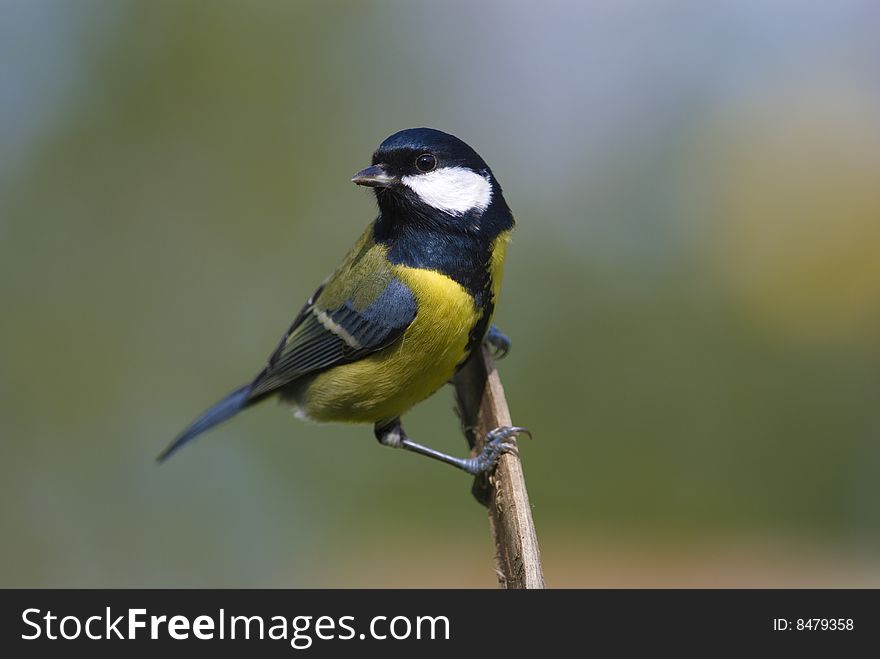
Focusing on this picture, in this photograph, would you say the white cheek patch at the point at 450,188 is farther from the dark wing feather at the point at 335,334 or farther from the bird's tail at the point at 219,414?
the bird's tail at the point at 219,414

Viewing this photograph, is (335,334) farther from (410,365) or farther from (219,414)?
(219,414)

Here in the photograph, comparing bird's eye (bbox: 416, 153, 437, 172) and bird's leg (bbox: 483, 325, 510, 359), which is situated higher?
bird's eye (bbox: 416, 153, 437, 172)

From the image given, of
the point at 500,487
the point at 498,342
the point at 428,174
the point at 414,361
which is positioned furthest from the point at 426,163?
the point at 500,487

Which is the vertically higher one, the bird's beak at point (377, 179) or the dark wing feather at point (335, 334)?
the bird's beak at point (377, 179)

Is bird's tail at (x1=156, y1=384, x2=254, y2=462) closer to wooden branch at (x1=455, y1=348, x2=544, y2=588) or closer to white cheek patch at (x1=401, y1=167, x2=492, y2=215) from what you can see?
wooden branch at (x1=455, y1=348, x2=544, y2=588)

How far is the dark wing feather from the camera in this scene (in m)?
2.11

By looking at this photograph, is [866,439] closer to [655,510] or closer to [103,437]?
[655,510]

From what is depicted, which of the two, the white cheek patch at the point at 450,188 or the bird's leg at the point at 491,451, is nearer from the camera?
the bird's leg at the point at 491,451

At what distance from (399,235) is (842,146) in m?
2.47

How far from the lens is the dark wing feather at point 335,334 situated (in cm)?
211

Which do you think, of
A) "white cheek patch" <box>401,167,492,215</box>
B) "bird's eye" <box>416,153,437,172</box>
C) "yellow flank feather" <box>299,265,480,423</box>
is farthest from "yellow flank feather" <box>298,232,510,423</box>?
"bird's eye" <box>416,153,437,172</box>

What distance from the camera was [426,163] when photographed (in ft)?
6.63

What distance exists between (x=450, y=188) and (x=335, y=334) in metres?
0.51

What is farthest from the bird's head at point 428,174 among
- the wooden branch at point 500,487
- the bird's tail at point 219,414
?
the bird's tail at point 219,414
